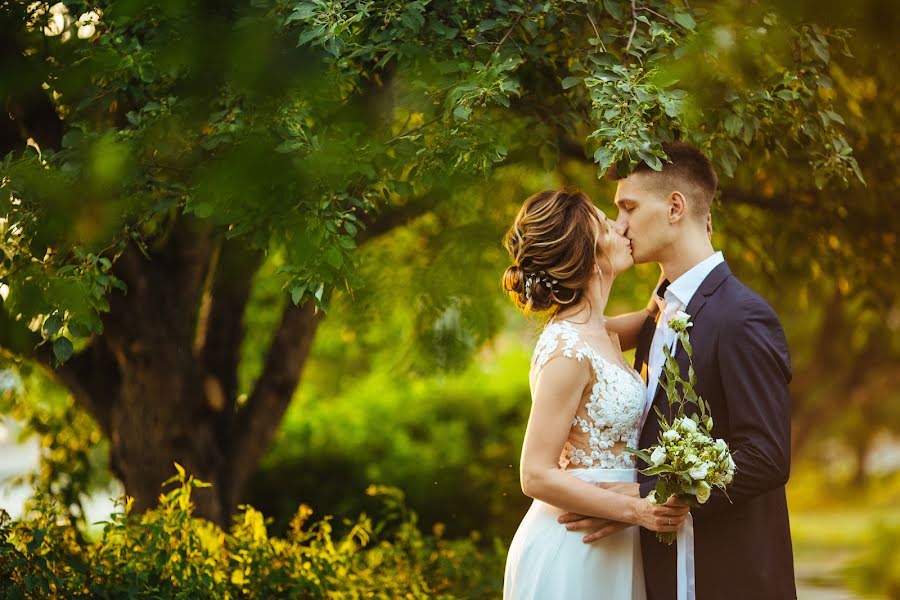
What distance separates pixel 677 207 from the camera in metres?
3.76

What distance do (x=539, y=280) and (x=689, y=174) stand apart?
0.68 meters

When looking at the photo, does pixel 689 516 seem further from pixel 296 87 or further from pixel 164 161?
pixel 164 161

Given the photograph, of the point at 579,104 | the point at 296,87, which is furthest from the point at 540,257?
the point at 296,87

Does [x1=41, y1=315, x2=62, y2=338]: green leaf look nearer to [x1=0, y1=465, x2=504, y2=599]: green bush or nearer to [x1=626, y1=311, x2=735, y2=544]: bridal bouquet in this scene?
[x1=0, y1=465, x2=504, y2=599]: green bush

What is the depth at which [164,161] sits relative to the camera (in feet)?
12.2

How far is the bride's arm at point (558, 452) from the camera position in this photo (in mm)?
3365

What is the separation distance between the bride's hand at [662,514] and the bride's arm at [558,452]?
0.01 m

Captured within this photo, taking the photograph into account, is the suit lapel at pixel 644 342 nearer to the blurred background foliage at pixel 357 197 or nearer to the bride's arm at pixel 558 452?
the blurred background foliage at pixel 357 197

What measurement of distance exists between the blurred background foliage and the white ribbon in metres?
0.98

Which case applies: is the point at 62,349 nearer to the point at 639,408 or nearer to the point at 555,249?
the point at 555,249

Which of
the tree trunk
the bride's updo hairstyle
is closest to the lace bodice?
the bride's updo hairstyle

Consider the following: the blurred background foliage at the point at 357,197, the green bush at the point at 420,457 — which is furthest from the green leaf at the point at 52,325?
the green bush at the point at 420,457

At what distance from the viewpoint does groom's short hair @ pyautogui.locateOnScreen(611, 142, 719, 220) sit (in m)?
3.76

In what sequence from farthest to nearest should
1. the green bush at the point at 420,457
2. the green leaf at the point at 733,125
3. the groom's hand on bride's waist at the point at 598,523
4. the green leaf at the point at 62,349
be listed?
1. the green bush at the point at 420,457
2. the green leaf at the point at 733,125
3. the green leaf at the point at 62,349
4. the groom's hand on bride's waist at the point at 598,523
